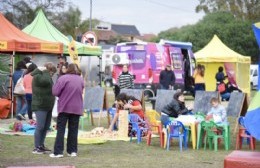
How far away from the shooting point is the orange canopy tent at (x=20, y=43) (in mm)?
17938

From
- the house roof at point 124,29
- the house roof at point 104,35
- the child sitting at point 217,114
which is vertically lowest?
the child sitting at point 217,114

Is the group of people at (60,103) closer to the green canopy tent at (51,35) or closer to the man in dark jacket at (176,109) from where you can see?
the man in dark jacket at (176,109)

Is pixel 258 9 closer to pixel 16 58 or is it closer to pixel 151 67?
pixel 151 67

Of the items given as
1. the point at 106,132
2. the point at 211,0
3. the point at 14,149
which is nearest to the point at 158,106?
the point at 106,132

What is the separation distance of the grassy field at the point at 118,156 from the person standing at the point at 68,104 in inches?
12.4

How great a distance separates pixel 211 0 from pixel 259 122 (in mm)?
52395

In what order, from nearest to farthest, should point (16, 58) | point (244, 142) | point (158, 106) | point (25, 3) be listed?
point (244, 142) < point (158, 106) < point (16, 58) < point (25, 3)

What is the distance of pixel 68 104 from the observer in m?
10.4

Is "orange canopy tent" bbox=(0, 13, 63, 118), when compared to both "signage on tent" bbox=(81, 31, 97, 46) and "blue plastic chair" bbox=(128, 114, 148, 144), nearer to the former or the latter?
"signage on tent" bbox=(81, 31, 97, 46)

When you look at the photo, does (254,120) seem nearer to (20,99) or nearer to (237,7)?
(20,99)

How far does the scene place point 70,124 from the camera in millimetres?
10633

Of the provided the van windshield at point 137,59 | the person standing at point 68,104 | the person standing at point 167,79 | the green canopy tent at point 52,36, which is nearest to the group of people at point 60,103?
the person standing at point 68,104

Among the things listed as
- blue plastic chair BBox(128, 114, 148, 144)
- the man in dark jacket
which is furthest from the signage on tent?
the man in dark jacket

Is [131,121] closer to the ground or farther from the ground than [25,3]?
closer to the ground
